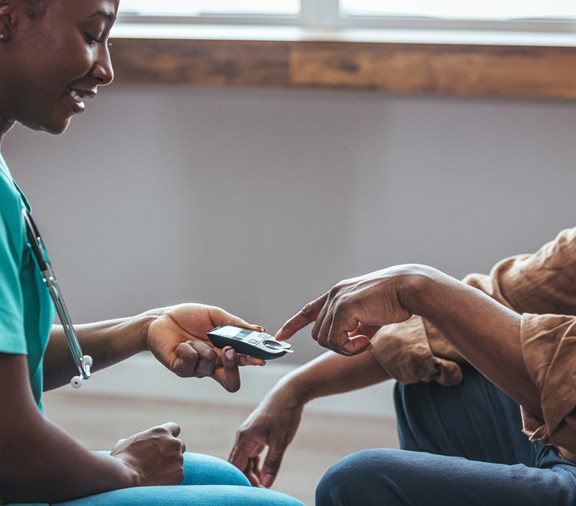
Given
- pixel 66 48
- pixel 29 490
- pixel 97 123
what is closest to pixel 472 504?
pixel 29 490

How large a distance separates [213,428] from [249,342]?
4.51ft

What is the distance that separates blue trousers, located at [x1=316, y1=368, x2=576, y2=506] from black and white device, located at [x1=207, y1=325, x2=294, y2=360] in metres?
0.20

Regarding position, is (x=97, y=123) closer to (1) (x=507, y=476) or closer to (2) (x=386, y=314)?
(2) (x=386, y=314)

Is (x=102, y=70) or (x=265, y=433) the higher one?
(x=102, y=70)

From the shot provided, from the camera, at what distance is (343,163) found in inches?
96.6

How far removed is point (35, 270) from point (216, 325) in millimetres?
370

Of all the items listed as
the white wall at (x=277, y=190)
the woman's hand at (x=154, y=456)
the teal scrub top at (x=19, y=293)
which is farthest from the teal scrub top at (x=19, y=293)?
the white wall at (x=277, y=190)

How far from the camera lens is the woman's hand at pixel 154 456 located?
109 cm

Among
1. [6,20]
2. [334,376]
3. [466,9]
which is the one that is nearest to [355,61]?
[466,9]

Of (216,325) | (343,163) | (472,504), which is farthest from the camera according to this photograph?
(343,163)

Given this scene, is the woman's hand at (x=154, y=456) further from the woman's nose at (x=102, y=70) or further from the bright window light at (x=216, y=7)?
the bright window light at (x=216, y=7)

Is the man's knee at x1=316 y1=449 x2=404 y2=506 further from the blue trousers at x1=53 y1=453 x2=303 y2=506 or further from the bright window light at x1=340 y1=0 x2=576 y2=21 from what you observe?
the bright window light at x1=340 y1=0 x2=576 y2=21

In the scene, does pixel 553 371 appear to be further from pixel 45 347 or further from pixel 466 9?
pixel 466 9

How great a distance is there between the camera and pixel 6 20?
99cm
